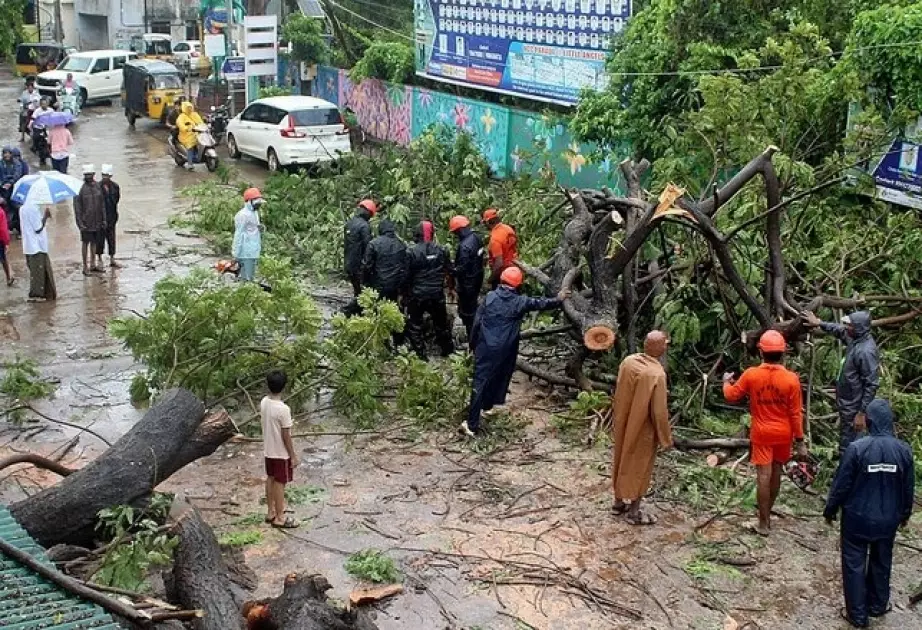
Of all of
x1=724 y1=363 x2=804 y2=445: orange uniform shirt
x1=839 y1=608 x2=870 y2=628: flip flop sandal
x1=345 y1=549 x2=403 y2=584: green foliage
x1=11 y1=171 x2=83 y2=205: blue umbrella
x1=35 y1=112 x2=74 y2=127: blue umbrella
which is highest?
x1=35 y1=112 x2=74 y2=127: blue umbrella

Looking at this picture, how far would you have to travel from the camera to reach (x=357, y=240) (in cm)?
1253

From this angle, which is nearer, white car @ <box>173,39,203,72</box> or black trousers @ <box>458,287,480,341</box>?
black trousers @ <box>458,287,480,341</box>

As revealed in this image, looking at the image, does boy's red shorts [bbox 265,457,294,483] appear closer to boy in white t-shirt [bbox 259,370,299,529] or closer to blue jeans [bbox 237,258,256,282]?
boy in white t-shirt [bbox 259,370,299,529]

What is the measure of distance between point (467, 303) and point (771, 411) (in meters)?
4.79

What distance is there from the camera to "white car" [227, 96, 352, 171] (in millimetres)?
21859

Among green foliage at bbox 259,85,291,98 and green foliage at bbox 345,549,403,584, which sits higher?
green foliage at bbox 259,85,291,98

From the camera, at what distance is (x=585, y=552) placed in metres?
8.14

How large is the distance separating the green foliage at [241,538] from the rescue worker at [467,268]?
437 centimetres

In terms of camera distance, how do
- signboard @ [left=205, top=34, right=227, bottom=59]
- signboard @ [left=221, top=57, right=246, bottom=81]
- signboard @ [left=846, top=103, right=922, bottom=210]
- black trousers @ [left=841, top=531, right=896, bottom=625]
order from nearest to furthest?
black trousers @ [left=841, top=531, right=896, bottom=625], signboard @ [left=846, top=103, right=922, bottom=210], signboard @ [left=221, top=57, right=246, bottom=81], signboard @ [left=205, top=34, right=227, bottom=59]

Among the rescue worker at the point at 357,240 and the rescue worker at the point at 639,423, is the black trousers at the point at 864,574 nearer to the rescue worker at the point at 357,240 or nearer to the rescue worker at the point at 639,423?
the rescue worker at the point at 639,423

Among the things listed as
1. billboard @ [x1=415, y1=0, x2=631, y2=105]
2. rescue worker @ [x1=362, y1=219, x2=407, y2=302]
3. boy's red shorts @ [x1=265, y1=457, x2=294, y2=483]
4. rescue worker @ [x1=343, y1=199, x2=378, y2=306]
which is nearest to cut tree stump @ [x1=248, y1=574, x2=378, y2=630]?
boy's red shorts @ [x1=265, y1=457, x2=294, y2=483]

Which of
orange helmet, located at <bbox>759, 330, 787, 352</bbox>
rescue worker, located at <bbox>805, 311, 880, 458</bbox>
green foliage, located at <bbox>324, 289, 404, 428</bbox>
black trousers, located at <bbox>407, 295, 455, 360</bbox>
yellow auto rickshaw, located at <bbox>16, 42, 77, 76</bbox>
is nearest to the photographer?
orange helmet, located at <bbox>759, 330, 787, 352</bbox>

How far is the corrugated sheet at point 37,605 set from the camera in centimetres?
480

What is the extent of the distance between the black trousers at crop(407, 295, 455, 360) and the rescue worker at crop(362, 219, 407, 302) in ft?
0.92
